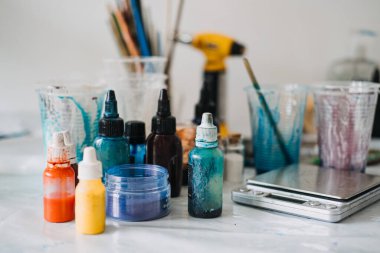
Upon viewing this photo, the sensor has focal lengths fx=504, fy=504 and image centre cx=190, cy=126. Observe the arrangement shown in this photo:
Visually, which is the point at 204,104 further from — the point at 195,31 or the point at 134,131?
the point at 195,31

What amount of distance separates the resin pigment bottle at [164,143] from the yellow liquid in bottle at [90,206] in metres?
0.14

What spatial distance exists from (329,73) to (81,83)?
0.72 m

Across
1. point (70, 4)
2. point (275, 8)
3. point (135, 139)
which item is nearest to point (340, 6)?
point (275, 8)

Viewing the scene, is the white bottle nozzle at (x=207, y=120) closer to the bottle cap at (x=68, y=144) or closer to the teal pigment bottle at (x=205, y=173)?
the teal pigment bottle at (x=205, y=173)

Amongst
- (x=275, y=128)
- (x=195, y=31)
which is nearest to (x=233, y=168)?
(x=275, y=128)

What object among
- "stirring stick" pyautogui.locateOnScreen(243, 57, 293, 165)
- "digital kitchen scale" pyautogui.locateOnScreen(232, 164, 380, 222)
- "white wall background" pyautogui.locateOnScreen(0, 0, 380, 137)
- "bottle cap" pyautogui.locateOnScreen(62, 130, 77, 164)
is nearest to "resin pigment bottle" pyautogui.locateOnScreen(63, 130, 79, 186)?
"bottle cap" pyautogui.locateOnScreen(62, 130, 77, 164)

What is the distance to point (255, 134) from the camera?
93 cm

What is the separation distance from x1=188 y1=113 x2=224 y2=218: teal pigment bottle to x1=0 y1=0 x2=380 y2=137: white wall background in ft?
1.80

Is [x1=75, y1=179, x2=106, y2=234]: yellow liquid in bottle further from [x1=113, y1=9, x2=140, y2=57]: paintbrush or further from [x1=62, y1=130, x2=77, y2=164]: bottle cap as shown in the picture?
[x1=113, y1=9, x2=140, y2=57]: paintbrush

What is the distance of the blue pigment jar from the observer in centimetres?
65

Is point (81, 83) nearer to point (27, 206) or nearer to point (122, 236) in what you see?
point (27, 206)

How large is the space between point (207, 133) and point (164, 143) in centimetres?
10

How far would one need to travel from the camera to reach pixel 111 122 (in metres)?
0.71

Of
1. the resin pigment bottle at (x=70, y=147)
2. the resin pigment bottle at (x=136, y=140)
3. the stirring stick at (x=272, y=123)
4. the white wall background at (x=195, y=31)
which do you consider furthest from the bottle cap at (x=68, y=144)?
the white wall background at (x=195, y=31)
